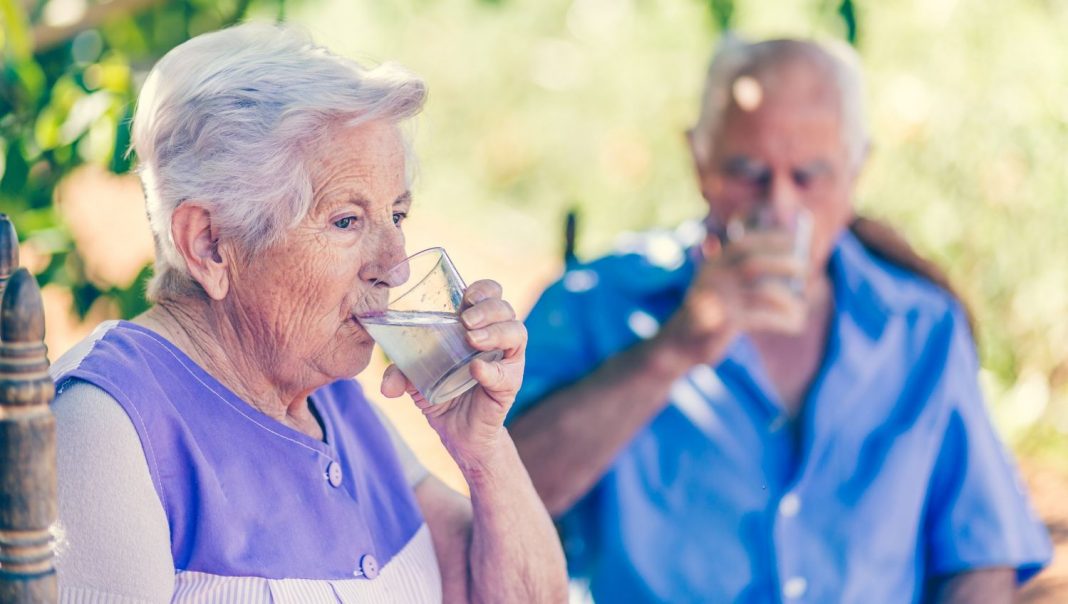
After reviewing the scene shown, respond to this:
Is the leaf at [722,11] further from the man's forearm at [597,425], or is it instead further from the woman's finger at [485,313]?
the woman's finger at [485,313]

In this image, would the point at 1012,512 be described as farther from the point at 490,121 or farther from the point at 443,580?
the point at 490,121

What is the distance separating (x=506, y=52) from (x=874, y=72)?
3.32 metres

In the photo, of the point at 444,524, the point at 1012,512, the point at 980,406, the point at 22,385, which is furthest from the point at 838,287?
the point at 22,385

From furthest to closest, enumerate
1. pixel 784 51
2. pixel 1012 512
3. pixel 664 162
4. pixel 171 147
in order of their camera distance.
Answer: pixel 664 162 → pixel 784 51 → pixel 1012 512 → pixel 171 147

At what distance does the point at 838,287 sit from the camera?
138 inches

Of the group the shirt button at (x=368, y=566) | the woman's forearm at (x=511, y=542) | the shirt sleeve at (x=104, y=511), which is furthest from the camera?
the woman's forearm at (x=511, y=542)

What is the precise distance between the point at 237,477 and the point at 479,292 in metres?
0.43

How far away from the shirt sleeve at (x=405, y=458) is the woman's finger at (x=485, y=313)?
1.85 feet

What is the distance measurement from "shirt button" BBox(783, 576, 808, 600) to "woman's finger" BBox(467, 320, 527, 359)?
146 centimetres

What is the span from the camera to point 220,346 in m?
1.97

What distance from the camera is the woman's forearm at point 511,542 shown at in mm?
2109

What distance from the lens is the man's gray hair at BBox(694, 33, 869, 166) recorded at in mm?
3426

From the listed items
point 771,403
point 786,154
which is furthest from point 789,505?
point 786,154

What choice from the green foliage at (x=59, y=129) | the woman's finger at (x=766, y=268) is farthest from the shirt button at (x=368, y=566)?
the woman's finger at (x=766, y=268)
